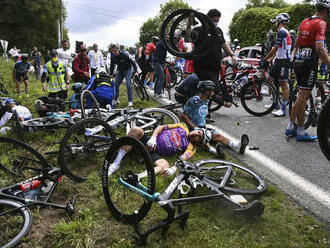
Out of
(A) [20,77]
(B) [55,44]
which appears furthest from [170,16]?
(B) [55,44]

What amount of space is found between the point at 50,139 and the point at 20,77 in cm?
764

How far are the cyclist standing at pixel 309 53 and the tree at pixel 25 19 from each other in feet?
154

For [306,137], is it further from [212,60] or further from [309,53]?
[212,60]

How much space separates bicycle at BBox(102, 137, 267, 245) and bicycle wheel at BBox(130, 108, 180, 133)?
5.51 feet

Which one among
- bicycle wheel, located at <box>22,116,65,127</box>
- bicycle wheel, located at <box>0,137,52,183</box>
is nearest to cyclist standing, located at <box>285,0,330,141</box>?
bicycle wheel, located at <box>0,137,52,183</box>

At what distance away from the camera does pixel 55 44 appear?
56.9 metres

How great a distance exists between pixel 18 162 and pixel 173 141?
85.7 inches

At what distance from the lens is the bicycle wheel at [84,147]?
371 cm

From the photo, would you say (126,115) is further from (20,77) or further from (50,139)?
(20,77)

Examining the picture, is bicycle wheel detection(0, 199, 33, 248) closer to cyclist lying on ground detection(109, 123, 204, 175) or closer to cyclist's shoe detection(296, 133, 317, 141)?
cyclist lying on ground detection(109, 123, 204, 175)

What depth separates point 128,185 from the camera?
2727 mm

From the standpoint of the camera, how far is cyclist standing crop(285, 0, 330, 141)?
4488 millimetres

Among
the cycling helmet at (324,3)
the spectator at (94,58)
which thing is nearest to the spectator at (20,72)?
the spectator at (94,58)

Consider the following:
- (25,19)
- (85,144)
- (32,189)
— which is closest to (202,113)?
(85,144)
